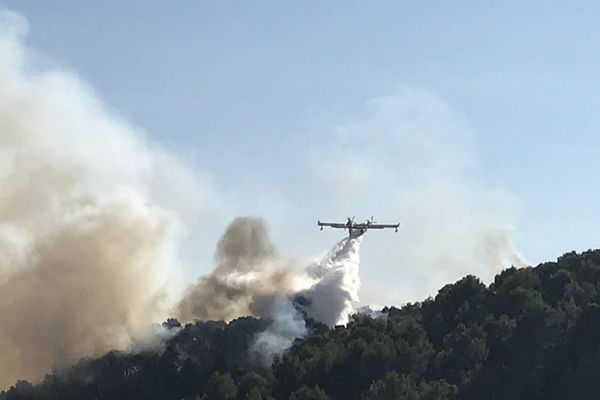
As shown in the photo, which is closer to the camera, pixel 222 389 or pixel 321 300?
pixel 222 389

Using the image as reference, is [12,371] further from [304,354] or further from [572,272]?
[572,272]

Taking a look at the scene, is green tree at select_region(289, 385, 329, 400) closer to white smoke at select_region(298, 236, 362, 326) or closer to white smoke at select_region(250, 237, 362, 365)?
white smoke at select_region(250, 237, 362, 365)

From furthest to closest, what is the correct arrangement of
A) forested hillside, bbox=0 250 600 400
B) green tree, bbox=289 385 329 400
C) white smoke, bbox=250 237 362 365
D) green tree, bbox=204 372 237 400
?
white smoke, bbox=250 237 362 365 → forested hillside, bbox=0 250 600 400 → green tree, bbox=204 372 237 400 → green tree, bbox=289 385 329 400

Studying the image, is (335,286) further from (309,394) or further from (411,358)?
(309,394)

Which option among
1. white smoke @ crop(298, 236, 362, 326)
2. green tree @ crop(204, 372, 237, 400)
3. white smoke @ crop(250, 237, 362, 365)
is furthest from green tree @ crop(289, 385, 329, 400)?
white smoke @ crop(298, 236, 362, 326)

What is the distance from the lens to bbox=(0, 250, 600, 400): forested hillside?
147000 mm

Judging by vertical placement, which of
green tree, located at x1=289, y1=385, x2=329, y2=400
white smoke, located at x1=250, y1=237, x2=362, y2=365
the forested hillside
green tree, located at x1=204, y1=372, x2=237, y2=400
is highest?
white smoke, located at x1=250, y1=237, x2=362, y2=365

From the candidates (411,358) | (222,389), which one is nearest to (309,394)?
(222,389)

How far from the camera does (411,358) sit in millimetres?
152625

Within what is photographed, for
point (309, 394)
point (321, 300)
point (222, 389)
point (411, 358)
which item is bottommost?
point (309, 394)

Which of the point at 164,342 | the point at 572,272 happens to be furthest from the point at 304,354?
the point at 572,272

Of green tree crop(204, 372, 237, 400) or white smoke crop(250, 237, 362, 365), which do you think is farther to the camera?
white smoke crop(250, 237, 362, 365)

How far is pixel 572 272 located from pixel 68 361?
265 feet

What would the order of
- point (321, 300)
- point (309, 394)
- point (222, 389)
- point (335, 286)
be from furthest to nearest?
point (321, 300), point (335, 286), point (222, 389), point (309, 394)
